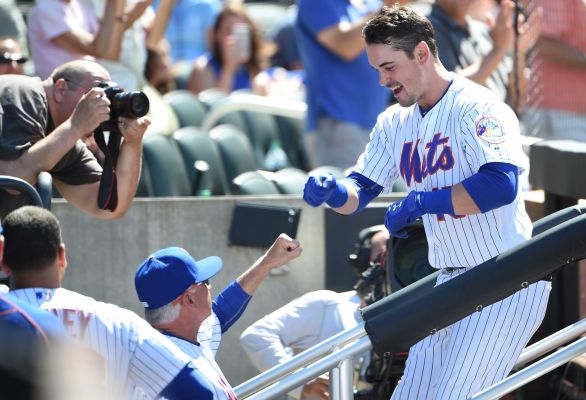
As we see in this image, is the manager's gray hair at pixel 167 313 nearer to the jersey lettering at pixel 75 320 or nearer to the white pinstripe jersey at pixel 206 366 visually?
the white pinstripe jersey at pixel 206 366

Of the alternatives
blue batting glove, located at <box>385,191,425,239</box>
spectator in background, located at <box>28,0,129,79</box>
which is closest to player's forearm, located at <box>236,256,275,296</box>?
blue batting glove, located at <box>385,191,425,239</box>

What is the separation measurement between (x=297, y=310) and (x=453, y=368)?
1470 mm

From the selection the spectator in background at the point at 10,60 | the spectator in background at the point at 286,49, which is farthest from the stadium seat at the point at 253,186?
the spectator in background at the point at 286,49

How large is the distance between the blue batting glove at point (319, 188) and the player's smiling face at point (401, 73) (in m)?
0.37

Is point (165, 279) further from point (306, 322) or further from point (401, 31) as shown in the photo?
point (306, 322)

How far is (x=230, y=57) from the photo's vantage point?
A: 31.8 ft

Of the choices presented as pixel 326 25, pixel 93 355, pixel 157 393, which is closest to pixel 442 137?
pixel 157 393

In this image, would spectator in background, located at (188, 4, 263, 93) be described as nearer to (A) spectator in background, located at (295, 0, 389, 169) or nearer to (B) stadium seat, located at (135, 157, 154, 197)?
(A) spectator in background, located at (295, 0, 389, 169)

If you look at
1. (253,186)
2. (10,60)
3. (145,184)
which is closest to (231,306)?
(253,186)

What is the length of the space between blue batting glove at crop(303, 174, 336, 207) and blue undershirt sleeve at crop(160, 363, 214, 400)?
93 centimetres

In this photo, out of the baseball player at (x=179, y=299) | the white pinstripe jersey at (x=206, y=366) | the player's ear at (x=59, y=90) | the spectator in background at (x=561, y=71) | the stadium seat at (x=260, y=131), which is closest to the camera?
the white pinstripe jersey at (x=206, y=366)

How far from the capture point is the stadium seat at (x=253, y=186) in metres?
6.70

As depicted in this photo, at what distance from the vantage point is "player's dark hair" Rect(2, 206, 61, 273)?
11.0ft

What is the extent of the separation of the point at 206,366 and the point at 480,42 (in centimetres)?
411
